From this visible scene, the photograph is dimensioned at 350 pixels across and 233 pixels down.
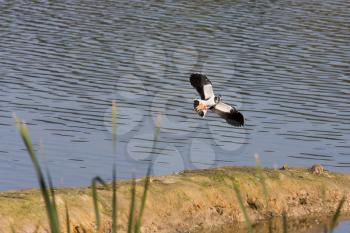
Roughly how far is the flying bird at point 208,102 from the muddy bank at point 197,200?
131 cm

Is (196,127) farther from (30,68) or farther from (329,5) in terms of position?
(329,5)

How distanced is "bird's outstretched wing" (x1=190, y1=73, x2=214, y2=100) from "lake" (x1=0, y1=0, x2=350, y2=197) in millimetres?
2830

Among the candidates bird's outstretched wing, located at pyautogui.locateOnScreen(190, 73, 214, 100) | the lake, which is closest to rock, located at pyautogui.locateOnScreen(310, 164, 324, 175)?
the lake

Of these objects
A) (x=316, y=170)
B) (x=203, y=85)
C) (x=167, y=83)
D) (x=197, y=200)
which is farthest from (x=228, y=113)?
(x=167, y=83)

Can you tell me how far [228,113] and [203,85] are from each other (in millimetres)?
557

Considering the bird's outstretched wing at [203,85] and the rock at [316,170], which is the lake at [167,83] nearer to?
the rock at [316,170]

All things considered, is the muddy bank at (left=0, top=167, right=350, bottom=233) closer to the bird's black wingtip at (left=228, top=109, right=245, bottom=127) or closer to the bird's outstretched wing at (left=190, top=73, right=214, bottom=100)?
the bird's black wingtip at (left=228, top=109, right=245, bottom=127)

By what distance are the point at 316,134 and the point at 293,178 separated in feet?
18.7

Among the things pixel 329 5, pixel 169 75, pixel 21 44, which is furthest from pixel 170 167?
pixel 329 5

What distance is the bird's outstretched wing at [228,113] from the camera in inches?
578

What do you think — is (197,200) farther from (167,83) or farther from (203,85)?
(167,83)

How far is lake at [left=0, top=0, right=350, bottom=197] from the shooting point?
65.9 feet

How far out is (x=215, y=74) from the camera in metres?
28.8

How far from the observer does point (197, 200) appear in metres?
15.5
